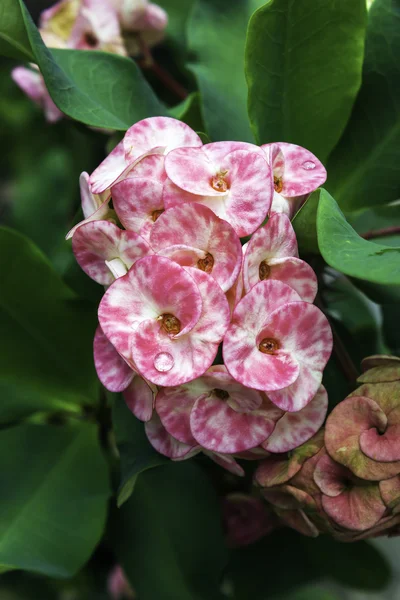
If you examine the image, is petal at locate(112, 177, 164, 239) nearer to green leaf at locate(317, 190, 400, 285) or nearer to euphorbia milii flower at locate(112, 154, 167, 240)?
euphorbia milii flower at locate(112, 154, 167, 240)

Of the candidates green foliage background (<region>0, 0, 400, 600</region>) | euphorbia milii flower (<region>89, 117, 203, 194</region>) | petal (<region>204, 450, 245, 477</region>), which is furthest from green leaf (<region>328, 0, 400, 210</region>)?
petal (<region>204, 450, 245, 477</region>)

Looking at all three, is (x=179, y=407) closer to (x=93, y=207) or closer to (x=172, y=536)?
(x=93, y=207)

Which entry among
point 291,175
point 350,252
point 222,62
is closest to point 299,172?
point 291,175

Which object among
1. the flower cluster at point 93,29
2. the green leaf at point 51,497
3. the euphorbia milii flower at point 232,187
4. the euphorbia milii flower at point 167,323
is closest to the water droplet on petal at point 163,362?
the euphorbia milii flower at point 167,323

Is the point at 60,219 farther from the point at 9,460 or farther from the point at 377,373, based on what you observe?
the point at 377,373

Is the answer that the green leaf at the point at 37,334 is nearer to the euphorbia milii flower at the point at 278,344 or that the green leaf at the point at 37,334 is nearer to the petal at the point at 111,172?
the petal at the point at 111,172

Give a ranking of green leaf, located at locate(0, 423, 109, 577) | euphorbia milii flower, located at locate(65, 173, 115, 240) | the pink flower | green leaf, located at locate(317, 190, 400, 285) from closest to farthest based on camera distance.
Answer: green leaf, located at locate(317, 190, 400, 285) → euphorbia milii flower, located at locate(65, 173, 115, 240) → green leaf, located at locate(0, 423, 109, 577) → the pink flower

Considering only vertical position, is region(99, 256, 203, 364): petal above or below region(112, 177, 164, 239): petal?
below
